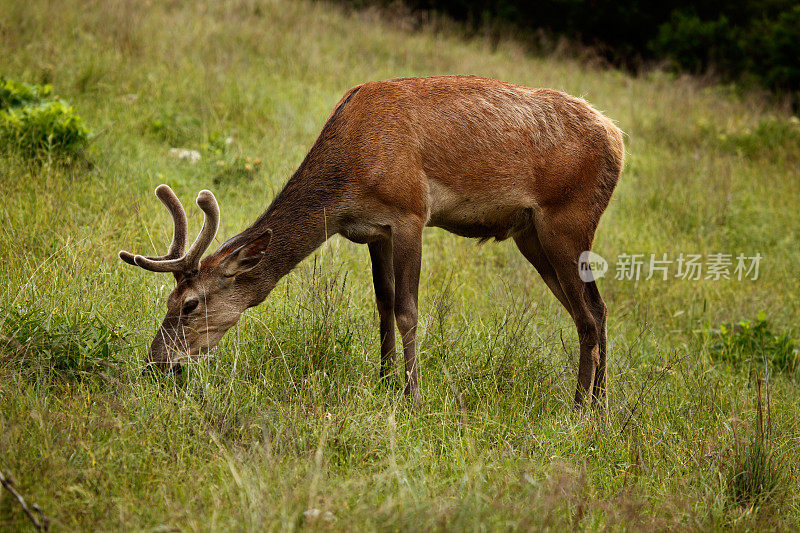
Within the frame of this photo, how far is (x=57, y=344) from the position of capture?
408 centimetres

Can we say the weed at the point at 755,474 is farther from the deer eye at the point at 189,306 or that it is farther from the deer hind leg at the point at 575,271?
the deer eye at the point at 189,306

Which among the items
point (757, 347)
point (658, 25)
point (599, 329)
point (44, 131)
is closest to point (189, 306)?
point (599, 329)

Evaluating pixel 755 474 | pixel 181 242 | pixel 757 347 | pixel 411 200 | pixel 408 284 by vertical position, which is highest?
pixel 411 200

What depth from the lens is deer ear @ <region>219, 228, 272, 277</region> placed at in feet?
14.3

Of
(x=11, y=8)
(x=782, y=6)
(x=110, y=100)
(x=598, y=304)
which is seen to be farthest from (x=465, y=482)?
(x=782, y=6)

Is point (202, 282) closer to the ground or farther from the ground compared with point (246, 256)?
closer to the ground

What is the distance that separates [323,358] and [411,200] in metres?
1.06

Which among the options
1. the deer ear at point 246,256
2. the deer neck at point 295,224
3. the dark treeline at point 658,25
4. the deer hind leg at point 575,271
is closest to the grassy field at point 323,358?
the deer hind leg at point 575,271

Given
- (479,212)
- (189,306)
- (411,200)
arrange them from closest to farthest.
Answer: (189,306), (411,200), (479,212)

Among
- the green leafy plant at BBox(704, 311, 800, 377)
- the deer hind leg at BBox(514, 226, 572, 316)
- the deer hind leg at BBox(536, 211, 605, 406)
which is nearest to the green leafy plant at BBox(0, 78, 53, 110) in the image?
the deer hind leg at BBox(514, 226, 572, 316)

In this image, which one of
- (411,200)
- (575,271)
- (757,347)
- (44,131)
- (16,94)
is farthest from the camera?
(16,94)

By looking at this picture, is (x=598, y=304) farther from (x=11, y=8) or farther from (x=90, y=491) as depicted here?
(x=11, y=8)

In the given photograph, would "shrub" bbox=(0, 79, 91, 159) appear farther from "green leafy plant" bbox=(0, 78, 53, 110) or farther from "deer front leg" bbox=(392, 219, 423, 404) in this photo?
"deer front leg" bbox=(392, 219, 423, 404)

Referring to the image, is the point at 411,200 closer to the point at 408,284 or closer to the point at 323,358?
the point at 408,284
